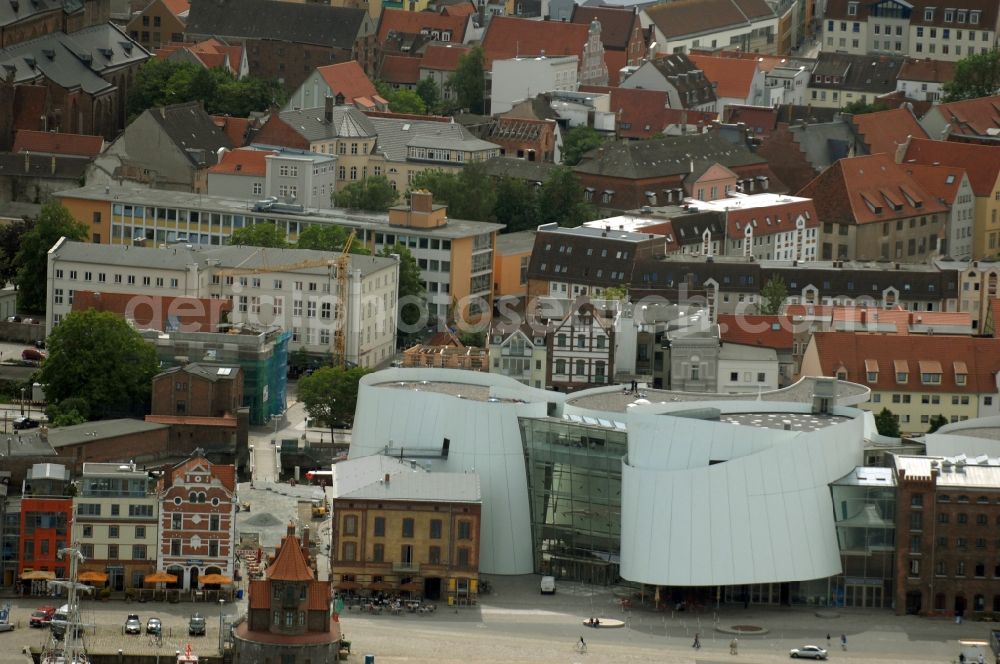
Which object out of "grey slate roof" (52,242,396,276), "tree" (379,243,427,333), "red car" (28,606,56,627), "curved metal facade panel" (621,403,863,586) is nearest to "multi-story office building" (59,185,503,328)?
"tree" (379,243,427,333)

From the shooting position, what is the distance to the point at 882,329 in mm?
150625

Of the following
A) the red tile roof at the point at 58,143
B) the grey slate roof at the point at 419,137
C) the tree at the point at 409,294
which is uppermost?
the grey slate roof at the point at 419,137

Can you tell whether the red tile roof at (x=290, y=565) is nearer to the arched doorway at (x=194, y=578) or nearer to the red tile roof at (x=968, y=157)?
the arched doorway at (x=194, y=578)

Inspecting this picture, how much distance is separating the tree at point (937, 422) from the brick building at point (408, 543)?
26.3 meters

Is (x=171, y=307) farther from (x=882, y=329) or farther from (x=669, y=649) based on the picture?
(x=669, y=649)

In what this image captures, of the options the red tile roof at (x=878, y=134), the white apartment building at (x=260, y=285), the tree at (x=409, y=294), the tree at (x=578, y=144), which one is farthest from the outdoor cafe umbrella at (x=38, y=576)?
the red tile roof at (x=878, y=134)

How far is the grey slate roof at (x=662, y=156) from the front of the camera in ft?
608

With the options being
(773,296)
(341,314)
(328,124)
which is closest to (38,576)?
(341,314)

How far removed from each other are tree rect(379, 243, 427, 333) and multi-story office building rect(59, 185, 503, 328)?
3.65ft

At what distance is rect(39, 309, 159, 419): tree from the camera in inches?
5615

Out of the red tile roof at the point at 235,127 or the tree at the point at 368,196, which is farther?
the red tile roof at the point at 235,127

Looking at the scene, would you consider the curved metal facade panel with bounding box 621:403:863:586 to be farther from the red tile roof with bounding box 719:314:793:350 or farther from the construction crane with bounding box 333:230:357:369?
the construction crane with bounding box 333:230:357:369

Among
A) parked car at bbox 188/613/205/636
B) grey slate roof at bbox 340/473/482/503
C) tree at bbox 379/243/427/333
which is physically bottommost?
parked car at bbox 188/613/205/636

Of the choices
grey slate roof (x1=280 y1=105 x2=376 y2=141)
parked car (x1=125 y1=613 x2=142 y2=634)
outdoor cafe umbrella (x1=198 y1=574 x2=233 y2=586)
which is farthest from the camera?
grey slate roof (x1=280 y1=105 x2=376 y2=141)
